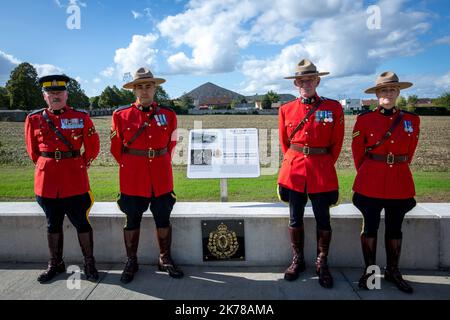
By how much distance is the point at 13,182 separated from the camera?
721cm

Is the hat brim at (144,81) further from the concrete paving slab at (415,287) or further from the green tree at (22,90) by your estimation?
the green tree at (22,90)

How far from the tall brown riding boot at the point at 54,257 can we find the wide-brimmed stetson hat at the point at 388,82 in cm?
347

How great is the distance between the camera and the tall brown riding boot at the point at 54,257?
385 cm

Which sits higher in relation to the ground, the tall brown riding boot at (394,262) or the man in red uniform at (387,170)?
the man in red uniform at (387,170)

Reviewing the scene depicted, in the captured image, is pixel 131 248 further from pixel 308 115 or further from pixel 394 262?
pixel 394 262

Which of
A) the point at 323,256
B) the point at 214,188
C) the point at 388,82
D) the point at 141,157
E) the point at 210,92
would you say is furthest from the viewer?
the point at 210,92

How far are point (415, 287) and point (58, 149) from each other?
3.72m

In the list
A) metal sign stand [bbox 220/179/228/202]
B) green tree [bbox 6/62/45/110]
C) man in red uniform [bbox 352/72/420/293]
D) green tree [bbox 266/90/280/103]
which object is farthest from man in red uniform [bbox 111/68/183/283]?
green tree [bbox 266/90/280/103]

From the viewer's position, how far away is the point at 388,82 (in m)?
3.49

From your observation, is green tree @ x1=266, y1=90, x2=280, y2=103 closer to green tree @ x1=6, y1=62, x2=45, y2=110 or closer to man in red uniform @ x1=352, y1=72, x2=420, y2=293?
green tree @ x1=6, y1=62, x2=45, y2=110

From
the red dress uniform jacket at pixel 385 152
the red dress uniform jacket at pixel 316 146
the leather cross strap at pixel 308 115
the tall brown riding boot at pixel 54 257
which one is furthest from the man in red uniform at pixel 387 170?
the tall brown riding boot at pixel 54 257

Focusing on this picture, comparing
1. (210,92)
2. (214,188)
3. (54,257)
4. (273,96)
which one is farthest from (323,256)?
(210,92)
